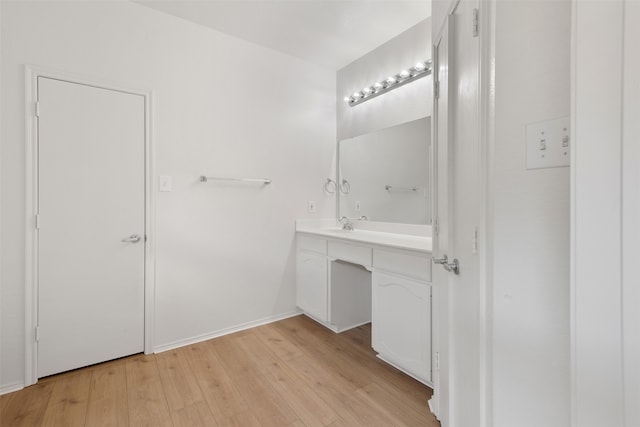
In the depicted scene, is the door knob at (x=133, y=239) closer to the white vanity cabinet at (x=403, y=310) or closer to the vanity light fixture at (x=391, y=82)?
the white vanity cabinet at (x=403, y=310)

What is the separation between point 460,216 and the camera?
107cm

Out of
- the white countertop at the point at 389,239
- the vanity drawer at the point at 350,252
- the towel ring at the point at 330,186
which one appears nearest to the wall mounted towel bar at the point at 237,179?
the white countertop at the point at 389,239

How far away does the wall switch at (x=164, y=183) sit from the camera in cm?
220

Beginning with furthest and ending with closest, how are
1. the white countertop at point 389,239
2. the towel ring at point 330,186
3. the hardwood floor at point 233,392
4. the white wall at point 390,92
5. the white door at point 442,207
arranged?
the towel ring at point 330,186
the white wall at point 390,92
the white countertop at point 389,239
the hardwood floor at point 233,392
the white door at point 442,207

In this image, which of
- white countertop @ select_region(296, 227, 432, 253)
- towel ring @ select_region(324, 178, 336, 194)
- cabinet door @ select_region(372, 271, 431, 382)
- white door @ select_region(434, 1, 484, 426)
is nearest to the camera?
white door @ select_region(434, 1, 484, 426)

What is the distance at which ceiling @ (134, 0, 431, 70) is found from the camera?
2119mm

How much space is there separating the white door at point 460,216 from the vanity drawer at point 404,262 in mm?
301

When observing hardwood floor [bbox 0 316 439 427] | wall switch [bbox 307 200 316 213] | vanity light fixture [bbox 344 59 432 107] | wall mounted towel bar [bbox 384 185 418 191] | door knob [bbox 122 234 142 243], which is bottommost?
hardwood floor [bbox 0 316 439 427]

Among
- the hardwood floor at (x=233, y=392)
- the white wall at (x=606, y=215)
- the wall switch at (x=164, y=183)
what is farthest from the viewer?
the wall switch at (x=164, y=183)

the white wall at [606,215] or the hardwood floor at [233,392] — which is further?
the hardwood floor at [233,392]

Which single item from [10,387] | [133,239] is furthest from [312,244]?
[10,387]

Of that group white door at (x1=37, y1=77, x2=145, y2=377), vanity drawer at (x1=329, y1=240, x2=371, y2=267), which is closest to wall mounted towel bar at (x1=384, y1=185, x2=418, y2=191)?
vanity drawer at (x1=329, y1=240, x2=371, y2=267)

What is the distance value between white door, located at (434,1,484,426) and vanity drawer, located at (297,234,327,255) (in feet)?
4.15

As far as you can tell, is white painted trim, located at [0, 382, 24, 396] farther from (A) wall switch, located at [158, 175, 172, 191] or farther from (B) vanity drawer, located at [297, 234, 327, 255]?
(B) vanity drawer, located at [297, 234, 327, 255]
